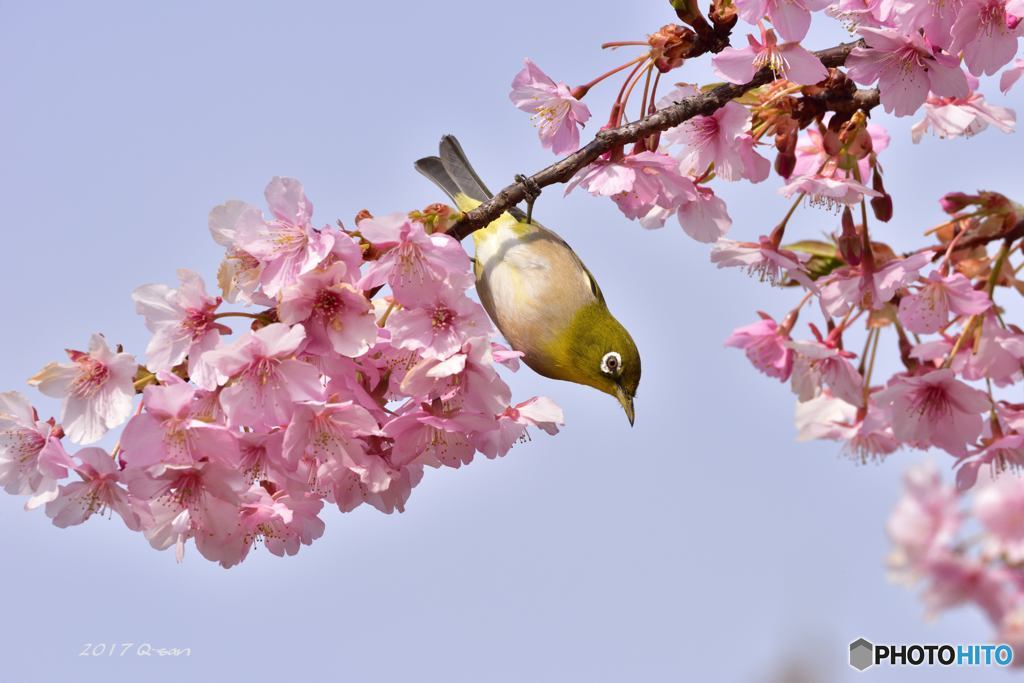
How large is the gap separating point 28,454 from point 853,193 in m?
3.57

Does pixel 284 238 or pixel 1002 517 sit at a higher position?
pixel 284 238

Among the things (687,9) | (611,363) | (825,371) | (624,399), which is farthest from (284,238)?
(825,371)

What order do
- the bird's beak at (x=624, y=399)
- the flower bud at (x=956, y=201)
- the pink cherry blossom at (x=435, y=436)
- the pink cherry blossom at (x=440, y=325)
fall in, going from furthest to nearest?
the bird's beak at (x=624, y=399)
the flower bud at (x=956, y=201)
the pink cherry blossom at (x=435, y=436)
the pink cherry blossom at (x=440, y=325)

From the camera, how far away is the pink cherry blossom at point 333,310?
135 inches

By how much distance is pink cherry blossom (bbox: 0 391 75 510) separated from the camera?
3748 mm

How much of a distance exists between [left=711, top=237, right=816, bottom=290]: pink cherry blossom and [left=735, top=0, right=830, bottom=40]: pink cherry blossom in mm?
1292

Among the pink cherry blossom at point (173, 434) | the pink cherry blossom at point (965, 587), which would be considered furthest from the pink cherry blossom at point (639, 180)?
the pink cherry blossom at point (965, 587)

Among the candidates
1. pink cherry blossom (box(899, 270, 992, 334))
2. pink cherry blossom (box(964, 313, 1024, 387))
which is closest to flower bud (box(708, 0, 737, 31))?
pink cherry blossom (box(899, 270, 992, 334))

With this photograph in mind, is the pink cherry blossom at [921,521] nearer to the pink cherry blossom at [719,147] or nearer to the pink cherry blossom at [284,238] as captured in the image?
the pink cherry blossom at [719,147]

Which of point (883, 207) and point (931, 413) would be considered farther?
point (931, 413)

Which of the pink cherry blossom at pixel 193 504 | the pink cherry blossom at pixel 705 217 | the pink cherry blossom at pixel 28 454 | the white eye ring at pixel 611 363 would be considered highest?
the pink cherry blossom at pixel 705 217

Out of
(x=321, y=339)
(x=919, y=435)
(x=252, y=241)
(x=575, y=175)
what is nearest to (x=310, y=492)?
(x=321, y=339)

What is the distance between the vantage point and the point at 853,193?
432 cm

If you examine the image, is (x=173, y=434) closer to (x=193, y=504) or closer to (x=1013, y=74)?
(x=193, y=504)
